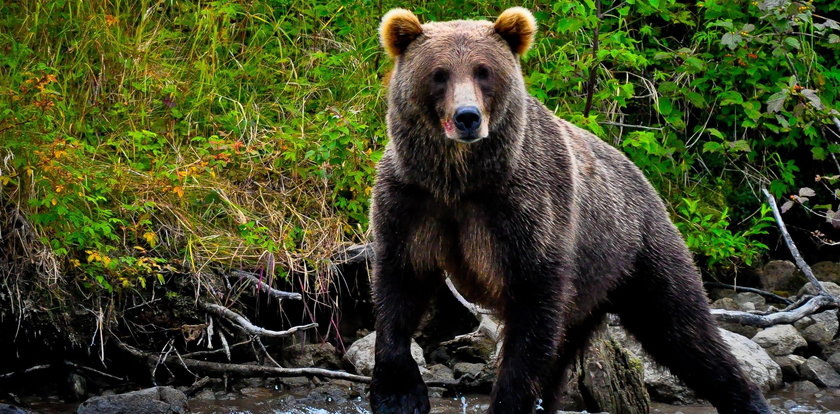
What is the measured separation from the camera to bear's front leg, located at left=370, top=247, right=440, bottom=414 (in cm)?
454

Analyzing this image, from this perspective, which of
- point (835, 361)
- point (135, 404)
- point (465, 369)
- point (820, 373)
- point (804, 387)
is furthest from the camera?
point (835, 361)

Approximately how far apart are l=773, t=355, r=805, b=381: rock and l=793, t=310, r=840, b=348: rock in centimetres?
39

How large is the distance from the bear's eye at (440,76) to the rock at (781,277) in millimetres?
4639

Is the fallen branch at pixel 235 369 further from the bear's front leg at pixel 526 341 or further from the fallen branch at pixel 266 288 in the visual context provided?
the bear's front leg at pixel 526 341

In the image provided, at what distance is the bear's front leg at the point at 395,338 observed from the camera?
454cm

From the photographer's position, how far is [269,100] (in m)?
7.62

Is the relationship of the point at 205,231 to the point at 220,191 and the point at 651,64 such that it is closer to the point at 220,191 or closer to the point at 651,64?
the point at 220,191

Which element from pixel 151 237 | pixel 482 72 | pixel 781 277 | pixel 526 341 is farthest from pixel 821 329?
pixel 151 237

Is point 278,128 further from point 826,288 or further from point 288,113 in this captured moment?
point 826,288

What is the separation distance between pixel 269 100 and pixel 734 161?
11.7 ft

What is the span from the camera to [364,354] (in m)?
6.46

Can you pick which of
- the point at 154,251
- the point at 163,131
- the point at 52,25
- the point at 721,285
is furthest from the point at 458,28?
the point at 721,285

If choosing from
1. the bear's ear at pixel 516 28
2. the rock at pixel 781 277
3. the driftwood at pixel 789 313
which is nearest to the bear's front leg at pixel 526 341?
the bear's ear at pixel 516 28

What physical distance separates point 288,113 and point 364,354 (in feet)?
6.47
